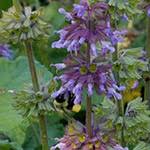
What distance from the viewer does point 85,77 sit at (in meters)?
2.01

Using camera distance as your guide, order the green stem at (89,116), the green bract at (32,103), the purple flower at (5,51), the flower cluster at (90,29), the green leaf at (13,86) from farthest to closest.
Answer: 1. the purple flower at (5,51)
2. the green leaf at (13,86)
3. the green bract at (32,103)
4. the green stem at (89,116)
5. the flower cluster at (90,29)

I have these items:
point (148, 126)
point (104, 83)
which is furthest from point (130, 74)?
point (104, 83)

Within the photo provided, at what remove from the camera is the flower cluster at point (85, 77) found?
6.54ft

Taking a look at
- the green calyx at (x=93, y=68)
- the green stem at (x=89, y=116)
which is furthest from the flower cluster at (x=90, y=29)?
the green stem at (x=89, y=116)

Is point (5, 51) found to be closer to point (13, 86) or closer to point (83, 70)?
point (13, 86)

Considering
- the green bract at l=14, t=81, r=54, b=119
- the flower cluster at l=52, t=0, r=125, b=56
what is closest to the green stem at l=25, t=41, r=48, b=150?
the green bract at l=14, t=81, r=54, b=119

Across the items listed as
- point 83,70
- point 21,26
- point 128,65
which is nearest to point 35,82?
Answer: point 21,26

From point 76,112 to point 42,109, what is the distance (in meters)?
1.18

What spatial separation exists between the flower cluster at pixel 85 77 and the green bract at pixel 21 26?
443 mm

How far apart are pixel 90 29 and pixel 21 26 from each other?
0.55 meters

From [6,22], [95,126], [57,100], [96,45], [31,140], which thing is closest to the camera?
[96,45]

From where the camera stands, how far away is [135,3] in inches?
97.9

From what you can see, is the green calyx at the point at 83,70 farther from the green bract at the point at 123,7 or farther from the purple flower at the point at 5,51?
the purple flower at the point at 5,51

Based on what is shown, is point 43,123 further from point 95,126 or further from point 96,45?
point 96,45
